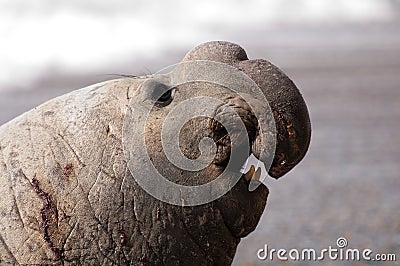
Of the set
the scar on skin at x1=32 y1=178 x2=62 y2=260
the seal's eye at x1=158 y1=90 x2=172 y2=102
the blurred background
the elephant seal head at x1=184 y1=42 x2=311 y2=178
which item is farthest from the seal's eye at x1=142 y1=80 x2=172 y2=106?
the blurred background

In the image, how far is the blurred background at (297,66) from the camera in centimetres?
630

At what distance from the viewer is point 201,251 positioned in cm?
347

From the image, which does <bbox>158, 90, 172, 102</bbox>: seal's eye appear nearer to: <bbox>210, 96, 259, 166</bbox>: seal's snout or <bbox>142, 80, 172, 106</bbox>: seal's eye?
<bbox>142, 80, 172, 106</bbox>: seal's eye

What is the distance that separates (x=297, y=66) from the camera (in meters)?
13.6

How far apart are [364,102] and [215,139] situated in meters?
7.29

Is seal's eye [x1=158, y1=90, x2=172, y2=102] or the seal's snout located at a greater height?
seal's eye [x1=158, y1=90, x2=172, y2=102]

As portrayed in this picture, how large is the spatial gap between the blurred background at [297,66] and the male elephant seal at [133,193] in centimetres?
125

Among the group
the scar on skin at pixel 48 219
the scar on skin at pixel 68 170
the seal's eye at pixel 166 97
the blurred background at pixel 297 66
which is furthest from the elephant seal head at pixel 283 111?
the blurred background at pixel 297 66

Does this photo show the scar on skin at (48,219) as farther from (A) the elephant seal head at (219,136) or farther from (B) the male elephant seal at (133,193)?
(A) the elephant seal head at (219,136)

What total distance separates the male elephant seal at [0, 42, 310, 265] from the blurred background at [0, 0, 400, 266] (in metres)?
1.25

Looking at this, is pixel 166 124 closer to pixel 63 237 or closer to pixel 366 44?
pixel 63 237

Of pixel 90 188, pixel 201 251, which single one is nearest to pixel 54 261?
pixel 90 188

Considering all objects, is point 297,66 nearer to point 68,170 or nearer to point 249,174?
point 249,174

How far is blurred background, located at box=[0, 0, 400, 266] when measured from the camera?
20.7ft
